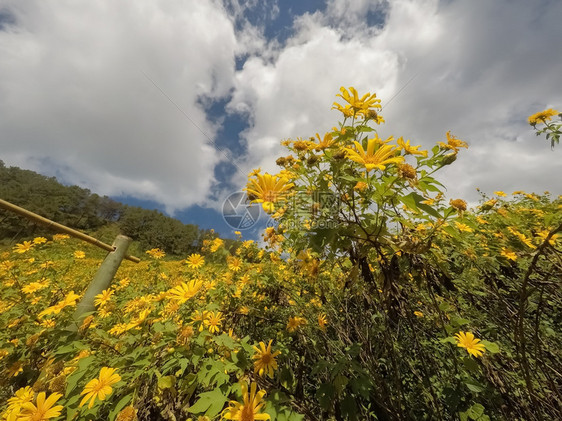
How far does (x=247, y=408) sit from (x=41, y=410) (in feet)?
3.15

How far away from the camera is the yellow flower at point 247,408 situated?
1005 millimetres

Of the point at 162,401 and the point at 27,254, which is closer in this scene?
the point at 162,401

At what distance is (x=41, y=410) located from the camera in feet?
3.59

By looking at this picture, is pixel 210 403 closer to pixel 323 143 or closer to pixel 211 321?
pixel 211 321

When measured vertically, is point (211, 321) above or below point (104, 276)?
below

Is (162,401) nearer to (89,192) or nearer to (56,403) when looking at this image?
(56,403)

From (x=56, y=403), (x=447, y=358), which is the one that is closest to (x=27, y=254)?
(x=56, y=403)

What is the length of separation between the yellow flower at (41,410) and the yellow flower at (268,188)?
1.33 m

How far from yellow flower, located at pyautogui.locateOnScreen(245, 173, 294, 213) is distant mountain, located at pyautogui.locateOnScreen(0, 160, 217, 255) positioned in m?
1.13

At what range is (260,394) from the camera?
3.51 feet

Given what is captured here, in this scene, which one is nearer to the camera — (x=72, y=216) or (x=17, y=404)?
(x=17, y=404)

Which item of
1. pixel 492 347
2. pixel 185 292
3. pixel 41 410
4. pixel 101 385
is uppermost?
pixel 185 292

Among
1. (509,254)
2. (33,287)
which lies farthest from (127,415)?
(509,254)

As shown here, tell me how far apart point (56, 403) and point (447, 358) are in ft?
9.65
